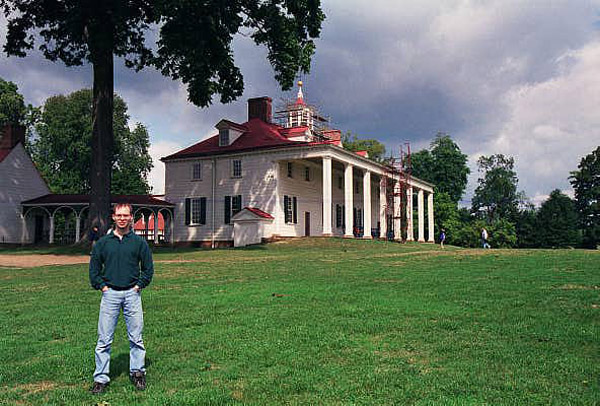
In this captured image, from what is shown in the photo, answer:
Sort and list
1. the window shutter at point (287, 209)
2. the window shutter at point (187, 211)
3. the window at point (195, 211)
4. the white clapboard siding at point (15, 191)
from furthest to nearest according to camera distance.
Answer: the window shutter at point (187, 211), the window at point (195, 211), the white clapboard siding at point (15, 191), the window shutter at point (287, 209)

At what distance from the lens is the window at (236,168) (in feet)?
147

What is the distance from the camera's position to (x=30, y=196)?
4781 centimetres

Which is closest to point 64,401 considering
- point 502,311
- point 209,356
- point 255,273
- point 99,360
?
point 99,360

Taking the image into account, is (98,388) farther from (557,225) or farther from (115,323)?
(557,225)

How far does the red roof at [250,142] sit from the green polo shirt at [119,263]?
117ft

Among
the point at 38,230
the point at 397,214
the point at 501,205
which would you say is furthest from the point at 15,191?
the point at 501,205

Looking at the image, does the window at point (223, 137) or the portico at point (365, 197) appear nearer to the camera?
the portico at point (365, 197)

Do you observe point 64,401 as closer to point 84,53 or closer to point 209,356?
point 209,356

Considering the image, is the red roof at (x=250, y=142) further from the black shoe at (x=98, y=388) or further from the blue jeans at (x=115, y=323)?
the black shoe at (x=98, y=388)

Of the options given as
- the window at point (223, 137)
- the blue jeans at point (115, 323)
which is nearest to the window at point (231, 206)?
the window at point (223, 137)

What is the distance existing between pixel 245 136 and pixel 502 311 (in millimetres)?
38837

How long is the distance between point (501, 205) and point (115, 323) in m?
93.8

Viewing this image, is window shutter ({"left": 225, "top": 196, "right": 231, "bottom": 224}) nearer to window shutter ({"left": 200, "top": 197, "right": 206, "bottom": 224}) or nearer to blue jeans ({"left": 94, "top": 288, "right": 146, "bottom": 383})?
window shutter ({"left": 200, "top": 197, "right": 206, "bottom": 224})

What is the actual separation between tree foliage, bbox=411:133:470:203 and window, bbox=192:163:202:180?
1666 inches
